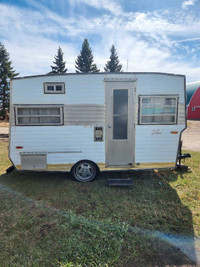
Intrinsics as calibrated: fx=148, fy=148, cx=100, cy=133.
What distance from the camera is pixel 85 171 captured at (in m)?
4.68

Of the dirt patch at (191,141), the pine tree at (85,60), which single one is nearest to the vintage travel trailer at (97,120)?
the dirt patch at (191,141)

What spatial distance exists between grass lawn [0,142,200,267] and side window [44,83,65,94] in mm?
2774

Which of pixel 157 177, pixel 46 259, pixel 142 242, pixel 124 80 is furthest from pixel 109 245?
pixel 124 80

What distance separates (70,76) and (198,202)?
480 cm

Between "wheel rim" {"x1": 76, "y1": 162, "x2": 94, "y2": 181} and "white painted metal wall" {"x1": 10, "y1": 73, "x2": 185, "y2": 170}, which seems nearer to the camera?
"white painted metal wall" {"x1": 10, "y1": 73, "x2": 185, "y2": 170}

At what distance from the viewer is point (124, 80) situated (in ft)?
14.2

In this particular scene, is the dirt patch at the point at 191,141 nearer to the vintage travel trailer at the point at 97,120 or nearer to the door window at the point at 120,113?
the vintage travel trailer at the point at 97,120

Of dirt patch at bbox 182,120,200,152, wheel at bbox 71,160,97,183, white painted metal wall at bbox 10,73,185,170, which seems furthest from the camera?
dirt patch at bbox 182,120,200,152

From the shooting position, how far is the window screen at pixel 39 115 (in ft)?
14.2

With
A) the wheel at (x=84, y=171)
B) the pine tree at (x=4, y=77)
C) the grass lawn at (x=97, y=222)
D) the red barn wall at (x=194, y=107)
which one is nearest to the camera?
the grass lawn at (x=97, y=222)

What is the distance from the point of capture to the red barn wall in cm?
2998

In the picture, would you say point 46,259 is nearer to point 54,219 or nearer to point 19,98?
point 54,219

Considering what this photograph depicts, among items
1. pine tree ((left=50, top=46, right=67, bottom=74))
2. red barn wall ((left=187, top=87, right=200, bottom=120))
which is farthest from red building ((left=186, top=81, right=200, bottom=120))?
pine tree ((left=50, top=46, right=67, bottom=74))

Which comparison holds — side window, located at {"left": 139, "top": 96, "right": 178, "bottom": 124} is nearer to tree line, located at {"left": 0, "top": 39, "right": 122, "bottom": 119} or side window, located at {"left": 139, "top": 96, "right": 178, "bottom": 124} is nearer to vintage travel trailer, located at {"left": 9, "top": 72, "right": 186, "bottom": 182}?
vintage travel trailer, located at {"left": 9, "top": 72, "right": 186, "bottom": 182}
